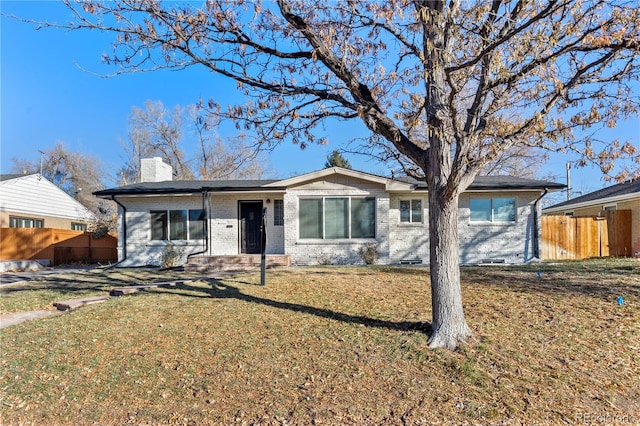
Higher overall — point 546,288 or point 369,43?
point 369,43

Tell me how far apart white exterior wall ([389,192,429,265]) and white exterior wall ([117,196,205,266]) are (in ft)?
24.1

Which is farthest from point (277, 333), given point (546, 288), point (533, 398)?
point (546, 288)

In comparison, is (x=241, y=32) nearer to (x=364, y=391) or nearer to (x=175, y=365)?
(x=175, y=365)

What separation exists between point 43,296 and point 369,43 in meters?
8.83

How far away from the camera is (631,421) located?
3.15 metres

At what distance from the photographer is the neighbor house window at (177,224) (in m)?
14.2

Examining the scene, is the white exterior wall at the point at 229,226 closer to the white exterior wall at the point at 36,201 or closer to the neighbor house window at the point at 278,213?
the neighbor house window at the point at 278,213

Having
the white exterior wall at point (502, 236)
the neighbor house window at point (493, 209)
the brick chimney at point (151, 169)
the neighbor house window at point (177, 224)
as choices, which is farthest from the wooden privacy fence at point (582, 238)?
the brick chimney at point (151, 169)

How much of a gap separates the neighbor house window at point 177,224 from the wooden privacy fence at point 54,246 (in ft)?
16.6

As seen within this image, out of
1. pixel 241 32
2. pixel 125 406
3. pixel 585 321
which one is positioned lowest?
pixel 125 406

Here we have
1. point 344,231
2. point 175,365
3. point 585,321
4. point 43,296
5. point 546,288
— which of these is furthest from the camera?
point 344,231

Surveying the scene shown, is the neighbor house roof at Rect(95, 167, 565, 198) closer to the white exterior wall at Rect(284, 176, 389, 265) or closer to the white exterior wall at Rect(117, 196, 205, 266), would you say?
the white exterior wall at Rect(284, 176, 389, 265)

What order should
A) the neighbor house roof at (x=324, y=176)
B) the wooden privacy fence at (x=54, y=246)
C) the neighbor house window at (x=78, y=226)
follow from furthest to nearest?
the neighbor house window at (x=78, y=226) < the wooden privacy fence at (x=54, y=246) < the neighbor house roof at (x=324, y=176)

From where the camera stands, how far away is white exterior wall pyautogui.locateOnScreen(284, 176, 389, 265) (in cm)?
1320
